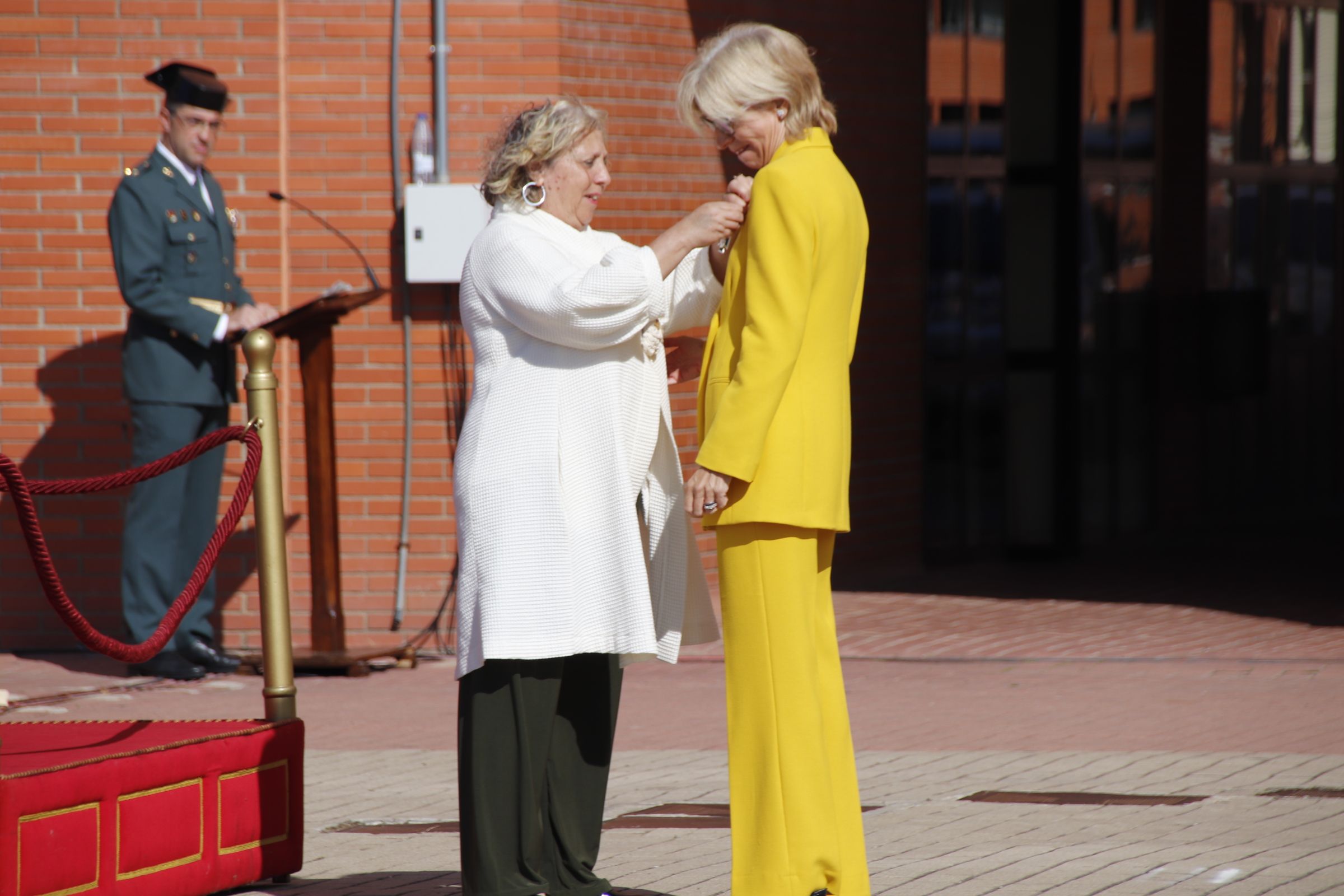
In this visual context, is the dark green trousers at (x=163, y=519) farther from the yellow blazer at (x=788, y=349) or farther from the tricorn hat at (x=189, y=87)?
the yellow blazer at (x=788, y=349)

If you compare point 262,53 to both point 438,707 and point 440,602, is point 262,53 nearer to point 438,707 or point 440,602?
point 440,602

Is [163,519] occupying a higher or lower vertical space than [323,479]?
lower

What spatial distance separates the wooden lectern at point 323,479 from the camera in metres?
7.59

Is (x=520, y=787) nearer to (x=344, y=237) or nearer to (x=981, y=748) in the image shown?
(x=981, y=748)

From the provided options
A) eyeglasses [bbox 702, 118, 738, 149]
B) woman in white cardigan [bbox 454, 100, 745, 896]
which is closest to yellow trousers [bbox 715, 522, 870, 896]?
woman in white cardigan [bbox 454, 100, 745, 896]

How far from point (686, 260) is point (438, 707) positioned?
340cm

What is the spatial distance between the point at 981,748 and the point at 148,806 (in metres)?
3.12

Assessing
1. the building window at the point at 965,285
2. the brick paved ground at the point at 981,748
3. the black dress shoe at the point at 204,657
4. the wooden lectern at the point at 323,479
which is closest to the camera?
the brick paved ground at the point at 981,748

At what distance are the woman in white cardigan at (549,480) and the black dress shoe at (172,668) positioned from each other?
3.93 meters

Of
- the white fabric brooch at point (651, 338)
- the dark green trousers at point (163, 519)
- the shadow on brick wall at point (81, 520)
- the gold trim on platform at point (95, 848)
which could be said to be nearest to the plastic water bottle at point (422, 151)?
the dark green trousers at point (163, 519)

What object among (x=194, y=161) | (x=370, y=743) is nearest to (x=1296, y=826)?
(x=370, y=743)

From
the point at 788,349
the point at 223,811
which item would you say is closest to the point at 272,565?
the point at 223,811

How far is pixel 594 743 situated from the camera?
4379 millimetres

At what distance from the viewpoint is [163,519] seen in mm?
7902
